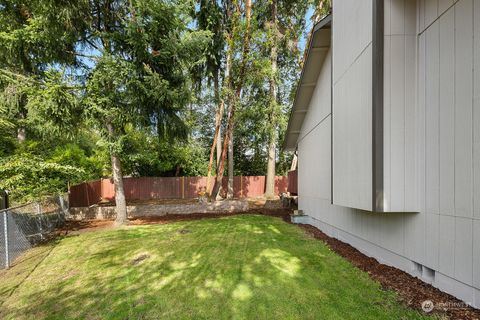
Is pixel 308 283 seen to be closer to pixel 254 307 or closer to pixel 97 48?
pixel 254 307

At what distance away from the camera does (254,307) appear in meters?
3.69

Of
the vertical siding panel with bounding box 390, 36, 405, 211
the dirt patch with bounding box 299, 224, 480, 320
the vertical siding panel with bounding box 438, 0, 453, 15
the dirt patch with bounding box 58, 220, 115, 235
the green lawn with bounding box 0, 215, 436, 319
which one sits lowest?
the dirt patch with bounding box 58, 220, 115, 235

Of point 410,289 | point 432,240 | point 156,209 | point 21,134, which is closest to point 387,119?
point 432,240

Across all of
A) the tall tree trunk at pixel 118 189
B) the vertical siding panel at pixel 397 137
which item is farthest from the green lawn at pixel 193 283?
the tall tree trunk at pixel 118 189

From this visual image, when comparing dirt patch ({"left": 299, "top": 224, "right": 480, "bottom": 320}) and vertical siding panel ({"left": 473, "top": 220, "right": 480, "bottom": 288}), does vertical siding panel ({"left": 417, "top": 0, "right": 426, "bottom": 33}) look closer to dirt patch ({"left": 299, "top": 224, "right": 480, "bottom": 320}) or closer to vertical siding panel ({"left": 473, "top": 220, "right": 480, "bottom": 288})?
vertical siding panel ({"left": 473, "top": 220, "right": 480, "bottom": 288})

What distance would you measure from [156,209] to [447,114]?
12.4 metres

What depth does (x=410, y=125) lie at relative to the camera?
4.21m

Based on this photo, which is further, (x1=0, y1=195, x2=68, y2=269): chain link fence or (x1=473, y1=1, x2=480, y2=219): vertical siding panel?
(x1=0, y1=195, x2=68, y2=269): chain link fence

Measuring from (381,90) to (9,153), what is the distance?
10255 mm

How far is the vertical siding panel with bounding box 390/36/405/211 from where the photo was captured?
13.7 feet

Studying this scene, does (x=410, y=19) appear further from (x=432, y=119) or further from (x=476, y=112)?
(x=476, y=112)

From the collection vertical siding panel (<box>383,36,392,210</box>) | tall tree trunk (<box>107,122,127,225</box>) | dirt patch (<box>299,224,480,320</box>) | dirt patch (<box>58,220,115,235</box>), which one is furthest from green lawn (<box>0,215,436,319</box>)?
tall tree trunk (<box>107,122,127,225</box>)

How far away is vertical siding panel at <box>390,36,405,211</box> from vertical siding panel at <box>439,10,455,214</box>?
56cm

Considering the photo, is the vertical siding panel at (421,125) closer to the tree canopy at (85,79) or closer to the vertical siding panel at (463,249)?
the vertical siding panel at (463,249)
